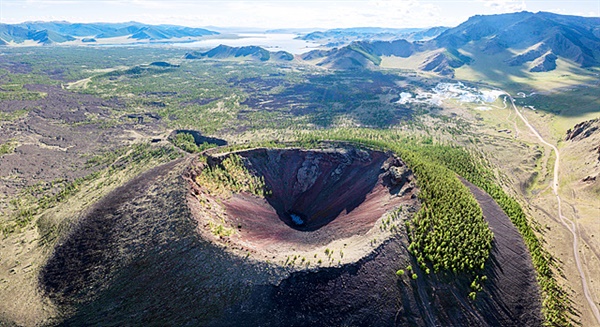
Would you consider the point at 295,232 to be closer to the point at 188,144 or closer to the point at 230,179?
the point at 230,179

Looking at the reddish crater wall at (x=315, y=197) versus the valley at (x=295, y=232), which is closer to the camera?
the valley at (x=295, y=232)

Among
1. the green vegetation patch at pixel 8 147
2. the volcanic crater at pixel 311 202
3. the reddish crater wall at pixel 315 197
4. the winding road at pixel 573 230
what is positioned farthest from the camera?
the green vegetation patch at pixel 8 147

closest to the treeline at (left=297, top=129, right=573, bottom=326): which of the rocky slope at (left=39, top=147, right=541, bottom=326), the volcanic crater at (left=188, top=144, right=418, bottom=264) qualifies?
the rocky slope at (left=39, top=147, right=541, bottom=326)

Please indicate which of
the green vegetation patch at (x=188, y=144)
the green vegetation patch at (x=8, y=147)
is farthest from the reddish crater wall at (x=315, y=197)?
the green vegetation patch at (x=8, y=147)

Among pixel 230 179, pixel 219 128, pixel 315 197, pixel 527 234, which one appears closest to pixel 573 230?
pixel 527 234

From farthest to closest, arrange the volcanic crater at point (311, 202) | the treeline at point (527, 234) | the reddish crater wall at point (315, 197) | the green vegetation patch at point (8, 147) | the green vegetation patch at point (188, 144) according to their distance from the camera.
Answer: the green vegetation patch at point (188, 144), the green vegetation patch at point (8, 147), the reddish crater wall at point (315, 197), the volcanic crater at point (311, 202), the treeline at point (527, 234)

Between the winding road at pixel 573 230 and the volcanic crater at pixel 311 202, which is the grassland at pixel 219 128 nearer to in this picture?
the winding road at pixel 573 230

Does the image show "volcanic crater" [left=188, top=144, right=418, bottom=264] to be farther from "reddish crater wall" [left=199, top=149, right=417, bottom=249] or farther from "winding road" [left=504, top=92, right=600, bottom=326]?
"winding road" [left=504, top=92, right=600, bottom=326]

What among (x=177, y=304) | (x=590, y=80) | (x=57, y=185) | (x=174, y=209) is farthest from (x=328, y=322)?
(x=590, y=80)

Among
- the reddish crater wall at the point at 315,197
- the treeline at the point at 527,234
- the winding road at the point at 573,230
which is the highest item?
the reddish crater wall at the point at 315,197
